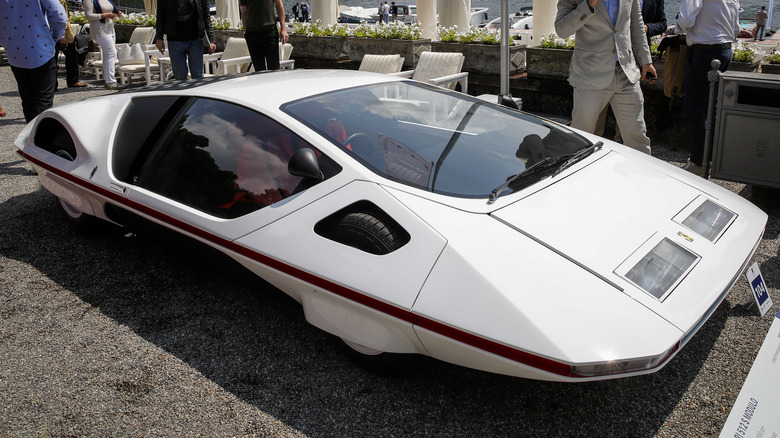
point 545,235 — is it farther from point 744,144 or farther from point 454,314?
point 744,144

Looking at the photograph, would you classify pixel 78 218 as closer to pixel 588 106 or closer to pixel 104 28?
pixel 588 106

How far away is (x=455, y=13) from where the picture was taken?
919cm

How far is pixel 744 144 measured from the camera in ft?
14.2

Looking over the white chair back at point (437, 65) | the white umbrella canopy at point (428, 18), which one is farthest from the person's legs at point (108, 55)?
the white chair back at point (437, 65)

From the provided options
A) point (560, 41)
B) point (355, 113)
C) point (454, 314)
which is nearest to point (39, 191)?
point (355, 113)

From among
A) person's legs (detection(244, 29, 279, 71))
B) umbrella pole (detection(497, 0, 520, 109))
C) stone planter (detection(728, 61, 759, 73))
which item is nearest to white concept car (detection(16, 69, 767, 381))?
umbrella pole (detection(497, 0, 520, 109))

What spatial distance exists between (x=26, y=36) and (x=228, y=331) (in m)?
3.66

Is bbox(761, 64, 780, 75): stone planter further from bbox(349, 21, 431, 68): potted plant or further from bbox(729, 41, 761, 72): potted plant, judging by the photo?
bbox(349, 21, 431, 68): potted plant

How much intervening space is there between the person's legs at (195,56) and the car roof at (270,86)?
3596 mm

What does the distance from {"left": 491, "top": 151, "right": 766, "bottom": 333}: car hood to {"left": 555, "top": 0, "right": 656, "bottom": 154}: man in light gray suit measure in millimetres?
1760

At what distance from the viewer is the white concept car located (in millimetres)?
2111

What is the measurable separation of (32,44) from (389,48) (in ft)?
13.6

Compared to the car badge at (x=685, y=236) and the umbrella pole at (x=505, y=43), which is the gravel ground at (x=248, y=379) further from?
the umbrella pole at (x=505, y=43)

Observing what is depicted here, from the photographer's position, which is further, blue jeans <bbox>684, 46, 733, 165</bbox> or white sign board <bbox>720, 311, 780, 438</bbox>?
blue jeans <bbox>684, 46, 733, 165</bbox>
